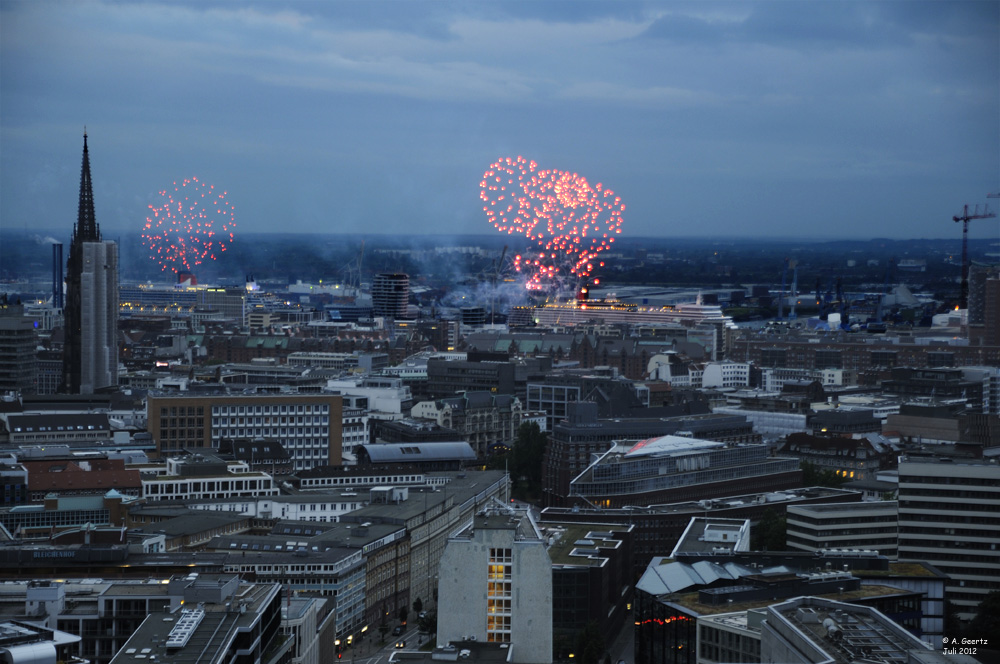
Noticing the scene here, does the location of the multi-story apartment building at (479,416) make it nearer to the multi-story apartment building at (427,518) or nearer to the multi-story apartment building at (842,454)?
the multi-story apartment building at (842,454)

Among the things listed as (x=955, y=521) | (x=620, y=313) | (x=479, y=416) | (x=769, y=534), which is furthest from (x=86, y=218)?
(x=620, y=313)

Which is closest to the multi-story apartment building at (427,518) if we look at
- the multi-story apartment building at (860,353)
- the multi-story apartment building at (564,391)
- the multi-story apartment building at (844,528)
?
the multi-story apartment building at (844,528)

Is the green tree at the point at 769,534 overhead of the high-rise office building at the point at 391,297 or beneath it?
Answer: beneath

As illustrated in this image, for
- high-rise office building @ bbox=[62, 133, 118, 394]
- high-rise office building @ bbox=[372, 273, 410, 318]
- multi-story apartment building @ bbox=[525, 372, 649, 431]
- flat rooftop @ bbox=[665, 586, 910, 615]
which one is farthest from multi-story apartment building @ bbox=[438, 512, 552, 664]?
high-rise office building @ bbox=[372, 273, 410, 318]

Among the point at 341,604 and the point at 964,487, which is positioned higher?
the point at 964,487

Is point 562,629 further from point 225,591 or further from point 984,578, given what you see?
point 225,591

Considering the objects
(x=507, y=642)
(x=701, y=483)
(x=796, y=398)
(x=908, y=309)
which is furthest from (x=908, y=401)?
(x=908, y=309)

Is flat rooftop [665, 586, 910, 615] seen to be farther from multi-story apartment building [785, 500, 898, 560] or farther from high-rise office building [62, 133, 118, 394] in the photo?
high-rise office building [62, 133, 118, 394]
